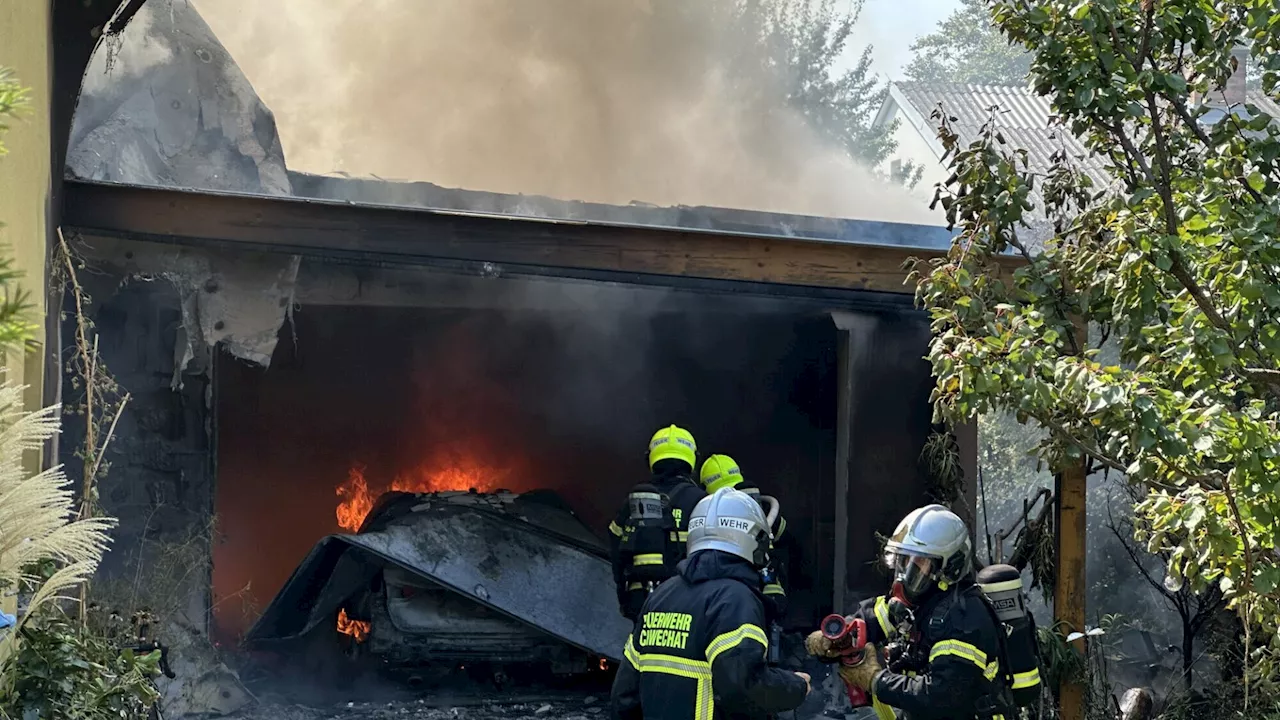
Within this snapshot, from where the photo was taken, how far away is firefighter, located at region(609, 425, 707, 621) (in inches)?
320

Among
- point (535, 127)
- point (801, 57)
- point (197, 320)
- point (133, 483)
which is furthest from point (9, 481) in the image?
point (801, 57)

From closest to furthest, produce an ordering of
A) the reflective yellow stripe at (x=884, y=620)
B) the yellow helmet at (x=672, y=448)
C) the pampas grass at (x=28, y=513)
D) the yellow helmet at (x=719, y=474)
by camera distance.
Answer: the pampas grass at (x=28, y=513)
the reflective yellow stripe at (x=884, y=620)
the yellow helmet at (x=672, y=448)
the yellow helmet at (x=719, y=474)

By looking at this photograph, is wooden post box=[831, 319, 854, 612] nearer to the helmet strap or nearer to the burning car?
the burning car

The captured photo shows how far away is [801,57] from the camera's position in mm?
30391

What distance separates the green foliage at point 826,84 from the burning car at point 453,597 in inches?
849

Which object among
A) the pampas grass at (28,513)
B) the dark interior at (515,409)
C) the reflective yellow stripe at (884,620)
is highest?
the dark interior at (515,409)

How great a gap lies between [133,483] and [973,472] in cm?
655

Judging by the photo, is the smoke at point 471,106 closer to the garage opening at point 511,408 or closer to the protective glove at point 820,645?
the garage opening at point 511,408

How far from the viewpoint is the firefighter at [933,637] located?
15.6 ft

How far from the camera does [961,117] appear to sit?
85.1 ft

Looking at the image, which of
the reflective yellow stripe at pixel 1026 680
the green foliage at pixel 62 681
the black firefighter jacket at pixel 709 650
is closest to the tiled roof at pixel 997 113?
the reflective yellow stripe at pixel 1026 680

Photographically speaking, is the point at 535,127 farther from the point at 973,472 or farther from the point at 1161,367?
the point at 1161,367

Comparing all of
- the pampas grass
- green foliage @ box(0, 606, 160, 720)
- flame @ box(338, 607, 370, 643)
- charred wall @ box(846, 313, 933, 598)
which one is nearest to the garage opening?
charred wall @ box(846, 313, 933, 598)

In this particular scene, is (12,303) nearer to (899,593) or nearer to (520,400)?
(899,593)
